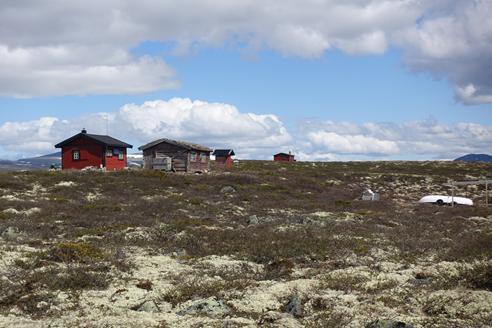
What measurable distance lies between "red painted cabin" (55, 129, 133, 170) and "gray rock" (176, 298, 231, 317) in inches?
2022

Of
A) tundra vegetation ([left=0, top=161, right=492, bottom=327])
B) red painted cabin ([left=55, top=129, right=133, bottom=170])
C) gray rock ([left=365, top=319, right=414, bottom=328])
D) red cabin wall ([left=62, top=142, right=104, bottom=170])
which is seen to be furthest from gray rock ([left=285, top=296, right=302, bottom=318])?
red cabin wall ([left=62, top=142, right=104, bottom=170])

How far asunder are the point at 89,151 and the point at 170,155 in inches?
399

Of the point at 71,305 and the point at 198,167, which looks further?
the point at 198,167

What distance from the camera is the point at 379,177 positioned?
70.2 m

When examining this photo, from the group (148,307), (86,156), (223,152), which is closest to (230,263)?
(148,307)

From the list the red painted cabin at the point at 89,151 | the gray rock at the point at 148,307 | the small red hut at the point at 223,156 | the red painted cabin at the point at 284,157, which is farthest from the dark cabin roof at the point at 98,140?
the red painted cabin at the point at 284,157

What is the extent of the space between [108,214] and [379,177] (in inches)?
1906

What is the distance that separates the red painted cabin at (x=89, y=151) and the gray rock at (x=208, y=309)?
5136cm

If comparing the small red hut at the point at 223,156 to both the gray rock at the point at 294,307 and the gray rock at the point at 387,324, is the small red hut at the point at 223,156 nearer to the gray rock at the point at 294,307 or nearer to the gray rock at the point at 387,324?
the gray rock at the point at 294,307

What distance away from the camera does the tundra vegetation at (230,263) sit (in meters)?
11.8

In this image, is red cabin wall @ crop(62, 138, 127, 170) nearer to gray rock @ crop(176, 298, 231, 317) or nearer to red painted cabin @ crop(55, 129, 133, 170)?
red painted cabin @ crop(55, 129, 133, 170)

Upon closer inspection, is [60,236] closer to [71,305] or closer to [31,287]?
[31,287]

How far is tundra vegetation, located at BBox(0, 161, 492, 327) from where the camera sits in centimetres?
1176

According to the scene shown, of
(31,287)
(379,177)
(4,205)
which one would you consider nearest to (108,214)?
(4,205)
